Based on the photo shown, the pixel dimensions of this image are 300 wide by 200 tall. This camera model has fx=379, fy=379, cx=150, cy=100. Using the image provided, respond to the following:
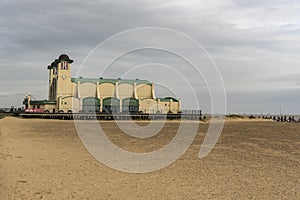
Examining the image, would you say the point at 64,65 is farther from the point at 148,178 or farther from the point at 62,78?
the point at 148,178

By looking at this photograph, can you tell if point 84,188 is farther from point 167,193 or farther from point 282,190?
point 282,190

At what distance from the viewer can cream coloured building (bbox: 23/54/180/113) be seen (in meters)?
73.9

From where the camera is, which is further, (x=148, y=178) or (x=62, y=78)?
(x=62, y=78)

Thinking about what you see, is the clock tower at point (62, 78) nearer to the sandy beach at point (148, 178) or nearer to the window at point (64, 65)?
the window at point (64, 65)

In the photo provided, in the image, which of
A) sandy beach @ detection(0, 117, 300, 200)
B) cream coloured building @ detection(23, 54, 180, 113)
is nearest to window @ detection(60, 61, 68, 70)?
cream coloured building @ detection(23, 54, 180, 113)

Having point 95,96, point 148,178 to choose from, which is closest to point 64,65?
point 95,96

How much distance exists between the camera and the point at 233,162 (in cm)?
1798

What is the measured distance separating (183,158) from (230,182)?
A: 6.06 meters

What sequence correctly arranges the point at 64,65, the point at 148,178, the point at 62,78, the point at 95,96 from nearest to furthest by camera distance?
the point at 148,178 → the point at 62,78 → the point at 64,65 → the point at 95,96

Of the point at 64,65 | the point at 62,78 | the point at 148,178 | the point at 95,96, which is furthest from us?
the point at 95,96

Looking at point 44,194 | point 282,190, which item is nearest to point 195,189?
point 282,190

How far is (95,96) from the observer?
76.4 metres

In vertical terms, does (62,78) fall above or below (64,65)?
below

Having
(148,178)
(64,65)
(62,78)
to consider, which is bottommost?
(148,178)
